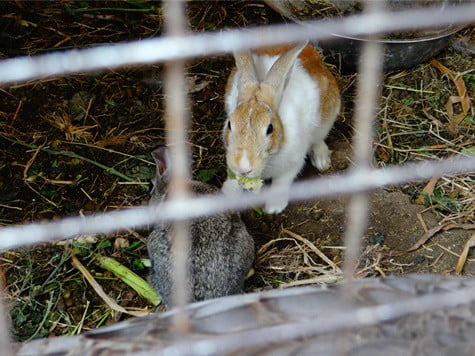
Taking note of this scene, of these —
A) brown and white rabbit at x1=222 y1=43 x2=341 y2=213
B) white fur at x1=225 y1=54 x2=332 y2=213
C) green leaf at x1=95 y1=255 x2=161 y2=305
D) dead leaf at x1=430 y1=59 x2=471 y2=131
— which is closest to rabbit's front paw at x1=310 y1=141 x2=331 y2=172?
brown and white rabbit at x1=222 y1=43 x2=341 y2=213

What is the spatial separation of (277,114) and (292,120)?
9 cm

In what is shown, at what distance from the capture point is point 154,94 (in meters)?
2.94

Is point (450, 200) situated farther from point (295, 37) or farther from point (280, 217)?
point (295, 37)

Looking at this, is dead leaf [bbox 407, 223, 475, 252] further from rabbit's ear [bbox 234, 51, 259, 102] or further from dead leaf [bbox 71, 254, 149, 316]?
dead leaf [bbox 71, 254, 149, 316]

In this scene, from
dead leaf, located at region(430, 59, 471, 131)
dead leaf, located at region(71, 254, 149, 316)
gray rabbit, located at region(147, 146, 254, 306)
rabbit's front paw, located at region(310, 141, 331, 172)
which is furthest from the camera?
dead leaf, located at region(430, 59, 471, 131)

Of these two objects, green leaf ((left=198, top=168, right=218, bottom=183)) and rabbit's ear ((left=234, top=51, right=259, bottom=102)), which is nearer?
rabbit's ear ((left=234, top=51, right=259, bottom=102))

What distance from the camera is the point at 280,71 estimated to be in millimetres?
2361

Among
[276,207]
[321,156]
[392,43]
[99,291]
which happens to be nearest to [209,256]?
[99,291]

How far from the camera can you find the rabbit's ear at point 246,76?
7.79ft

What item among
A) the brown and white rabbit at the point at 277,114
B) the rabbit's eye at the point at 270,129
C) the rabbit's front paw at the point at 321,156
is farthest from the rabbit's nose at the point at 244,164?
the rabbit's front paw at the point at 321,156

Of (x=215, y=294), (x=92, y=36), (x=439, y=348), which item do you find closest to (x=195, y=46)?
(x=439, y=348)

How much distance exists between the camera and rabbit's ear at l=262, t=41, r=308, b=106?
92.1 inches

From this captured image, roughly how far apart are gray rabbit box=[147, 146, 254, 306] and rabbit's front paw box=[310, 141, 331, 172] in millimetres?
674

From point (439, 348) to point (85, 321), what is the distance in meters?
1.39
